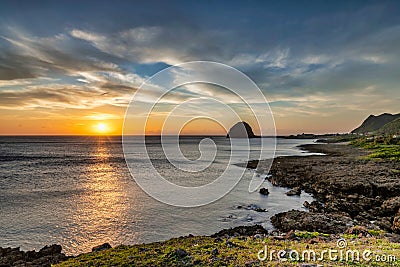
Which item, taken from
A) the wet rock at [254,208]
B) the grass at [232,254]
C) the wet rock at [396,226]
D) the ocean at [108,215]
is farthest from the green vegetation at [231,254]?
the wet rock at [254,208]

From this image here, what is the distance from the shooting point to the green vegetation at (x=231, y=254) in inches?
300

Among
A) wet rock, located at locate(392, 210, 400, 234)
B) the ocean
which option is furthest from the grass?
the ocean

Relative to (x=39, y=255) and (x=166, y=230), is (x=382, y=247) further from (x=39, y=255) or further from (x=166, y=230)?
(x=39, y=255)

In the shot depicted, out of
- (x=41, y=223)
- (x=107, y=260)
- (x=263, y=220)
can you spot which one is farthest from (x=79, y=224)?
(x=263, y=220)

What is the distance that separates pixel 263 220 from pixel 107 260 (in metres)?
11.7

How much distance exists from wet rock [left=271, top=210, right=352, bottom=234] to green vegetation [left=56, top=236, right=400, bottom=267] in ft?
10.9

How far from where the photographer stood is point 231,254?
8492 mm

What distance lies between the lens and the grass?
24.9 feet

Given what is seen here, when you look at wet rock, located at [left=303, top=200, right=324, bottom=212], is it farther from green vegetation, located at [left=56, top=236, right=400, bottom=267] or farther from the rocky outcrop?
the rocky outcrop

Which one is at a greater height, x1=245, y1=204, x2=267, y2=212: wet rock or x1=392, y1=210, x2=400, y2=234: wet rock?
x1=392, y1=210, x2=400, y2=234: wet rock

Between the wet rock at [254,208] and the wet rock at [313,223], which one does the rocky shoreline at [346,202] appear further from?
the wet rock at [254,208]

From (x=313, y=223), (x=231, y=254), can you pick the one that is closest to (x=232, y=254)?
(x=231, y=254)

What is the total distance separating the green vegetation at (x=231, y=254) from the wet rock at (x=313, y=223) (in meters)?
3.33

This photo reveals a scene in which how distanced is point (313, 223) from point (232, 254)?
25.2ft
